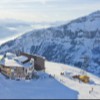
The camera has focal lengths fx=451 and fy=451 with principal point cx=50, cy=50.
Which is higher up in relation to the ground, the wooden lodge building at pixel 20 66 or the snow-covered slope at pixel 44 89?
the snow-covered slope at pixel 44 89

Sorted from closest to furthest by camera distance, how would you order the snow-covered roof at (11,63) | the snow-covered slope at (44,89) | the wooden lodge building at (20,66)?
the snow-covered slope at (44,89) → the wooden lodge building at (20,66) → the snow-covered roof at (11,63)

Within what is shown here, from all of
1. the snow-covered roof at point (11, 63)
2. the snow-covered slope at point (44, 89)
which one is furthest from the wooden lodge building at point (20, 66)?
the snow-covered slope at point (44, 89)

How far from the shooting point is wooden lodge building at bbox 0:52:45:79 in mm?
83500

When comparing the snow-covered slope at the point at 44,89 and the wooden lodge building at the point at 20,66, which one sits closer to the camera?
the snow-covered slope at the point at 44,89

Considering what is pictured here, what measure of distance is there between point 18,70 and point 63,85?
14243 mm

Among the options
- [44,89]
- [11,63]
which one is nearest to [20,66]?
[11,63]

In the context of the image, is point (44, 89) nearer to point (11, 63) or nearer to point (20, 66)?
point (20, 66)

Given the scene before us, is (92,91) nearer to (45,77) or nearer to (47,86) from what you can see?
(47,86)

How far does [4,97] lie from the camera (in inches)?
2496

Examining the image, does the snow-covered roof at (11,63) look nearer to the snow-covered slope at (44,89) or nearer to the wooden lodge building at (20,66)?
the wooden lodge building at (20,66)

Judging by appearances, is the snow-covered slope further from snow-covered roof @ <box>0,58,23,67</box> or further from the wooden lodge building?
snow-covered roof @ <box>0,58,23,67</box>

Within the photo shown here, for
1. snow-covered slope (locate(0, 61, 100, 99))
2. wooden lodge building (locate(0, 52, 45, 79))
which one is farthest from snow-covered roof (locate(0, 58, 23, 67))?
snow-covered slope (locate(0, 61, 100, 99))

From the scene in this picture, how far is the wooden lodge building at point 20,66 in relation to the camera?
Result: 274 feet

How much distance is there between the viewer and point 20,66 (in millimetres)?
89750
